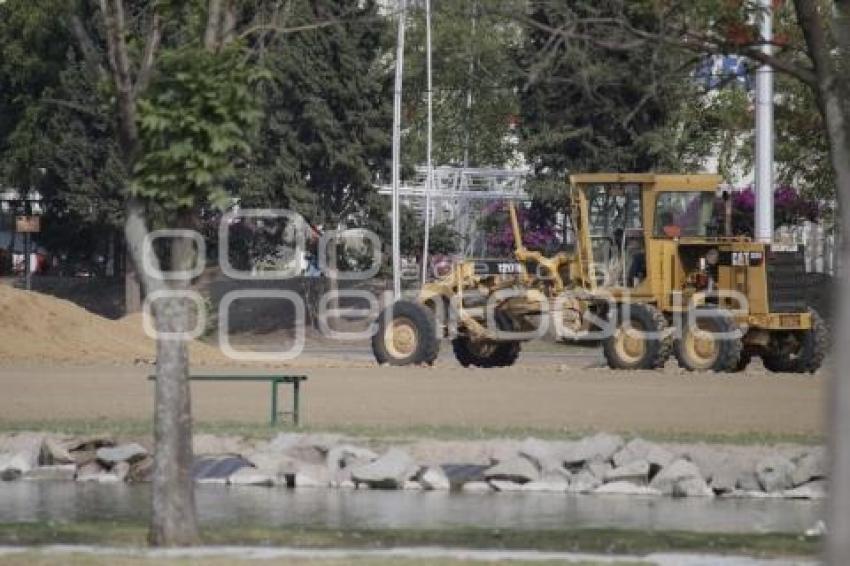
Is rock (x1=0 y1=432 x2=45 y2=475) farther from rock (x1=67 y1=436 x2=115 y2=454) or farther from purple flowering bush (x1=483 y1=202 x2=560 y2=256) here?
purple flowering bush (x1=483 y1=202 x2=560 y2=256)

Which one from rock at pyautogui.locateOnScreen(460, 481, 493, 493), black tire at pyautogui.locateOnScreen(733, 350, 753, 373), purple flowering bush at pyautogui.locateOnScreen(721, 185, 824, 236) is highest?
purple flowering bush at pyautogui.locateOnScreen(721, 185, 824, 236)

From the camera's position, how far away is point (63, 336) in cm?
4134

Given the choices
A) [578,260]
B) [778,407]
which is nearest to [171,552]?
[778,407]

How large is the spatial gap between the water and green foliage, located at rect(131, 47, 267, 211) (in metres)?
4.81

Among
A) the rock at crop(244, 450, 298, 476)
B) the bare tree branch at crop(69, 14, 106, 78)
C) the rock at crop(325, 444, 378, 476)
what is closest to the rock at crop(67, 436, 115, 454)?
the rock at crop(244, 450, 298, 476)

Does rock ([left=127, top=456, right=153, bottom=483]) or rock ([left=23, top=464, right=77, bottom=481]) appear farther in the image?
rock ([left=23, top=464, right=77, bottom=481])

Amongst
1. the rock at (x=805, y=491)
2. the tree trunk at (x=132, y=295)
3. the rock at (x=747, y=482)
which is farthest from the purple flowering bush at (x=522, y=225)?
the rock at (x=805, y=491)

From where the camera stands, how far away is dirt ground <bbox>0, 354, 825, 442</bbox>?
86.6ft

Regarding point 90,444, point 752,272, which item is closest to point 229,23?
point 90,444

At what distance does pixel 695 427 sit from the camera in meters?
25.7

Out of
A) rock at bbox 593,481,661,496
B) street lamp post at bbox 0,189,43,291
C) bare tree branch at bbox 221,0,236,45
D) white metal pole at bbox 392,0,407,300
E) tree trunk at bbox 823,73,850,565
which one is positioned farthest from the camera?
street lamp post at bbox 0,189,43,291

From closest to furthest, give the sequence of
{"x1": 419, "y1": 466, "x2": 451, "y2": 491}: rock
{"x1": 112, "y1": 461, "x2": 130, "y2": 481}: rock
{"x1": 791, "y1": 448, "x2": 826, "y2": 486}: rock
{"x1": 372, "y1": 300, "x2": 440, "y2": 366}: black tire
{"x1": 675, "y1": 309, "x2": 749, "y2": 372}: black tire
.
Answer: {"x1": 791, "y1": 448, "x2": 826, "y2": 486}: rock → {"x1": 419, "y1": 466, "x2": 451, "y2": 491}: rock → {"x1": 112, "y1": 461, "x2": 130, "y2": 481}: rock → {"x1": 675, "y1": 309, "x2": 749, "y2": 372}: black tire → {"x1": 372, "y1": 300, "x2": 440, "y2": 366}: black tire

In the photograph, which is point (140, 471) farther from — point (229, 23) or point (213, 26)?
point (213, 26)

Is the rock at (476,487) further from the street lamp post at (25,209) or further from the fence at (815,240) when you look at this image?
the street lamp post at (25,209)
